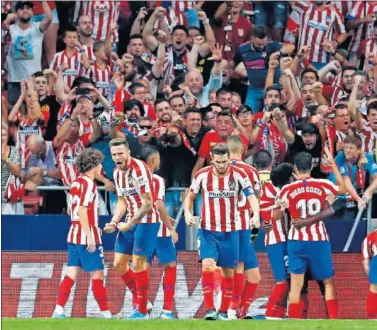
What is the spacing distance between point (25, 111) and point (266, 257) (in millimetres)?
4055

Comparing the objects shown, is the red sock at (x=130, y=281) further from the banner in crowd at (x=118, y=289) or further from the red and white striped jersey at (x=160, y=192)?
the banner in crowd at (x=118, y=289)

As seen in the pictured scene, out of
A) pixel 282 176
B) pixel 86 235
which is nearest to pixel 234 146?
pixel 282 176

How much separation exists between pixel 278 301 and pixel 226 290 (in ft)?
4.85

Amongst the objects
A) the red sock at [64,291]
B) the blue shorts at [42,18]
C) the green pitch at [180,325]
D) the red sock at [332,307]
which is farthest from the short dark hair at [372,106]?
the blue shorts at [42,18]

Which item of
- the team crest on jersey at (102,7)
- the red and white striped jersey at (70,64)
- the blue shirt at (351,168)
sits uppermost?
the team crest on jersey at (102,7)

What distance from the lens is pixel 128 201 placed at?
51.2 feet

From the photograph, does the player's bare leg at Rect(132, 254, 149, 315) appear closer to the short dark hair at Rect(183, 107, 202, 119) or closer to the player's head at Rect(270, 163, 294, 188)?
the player's head at Rect(270, 163, 294, 188)

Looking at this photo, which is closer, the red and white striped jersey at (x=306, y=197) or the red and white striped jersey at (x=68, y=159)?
the red and white striped jersey at (x=306, y=197)

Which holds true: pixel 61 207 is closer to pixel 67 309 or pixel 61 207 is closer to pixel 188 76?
pixel 67 309

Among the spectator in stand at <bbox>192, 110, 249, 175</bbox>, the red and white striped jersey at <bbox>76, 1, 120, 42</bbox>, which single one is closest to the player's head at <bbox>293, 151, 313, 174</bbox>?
the spectator in stand at <bbox>192, 110, 249, 175</bbox>

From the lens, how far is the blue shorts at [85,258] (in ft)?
52.3

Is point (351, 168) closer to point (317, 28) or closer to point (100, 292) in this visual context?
point (317, 28)

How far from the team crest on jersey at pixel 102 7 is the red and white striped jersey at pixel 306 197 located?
19.3ft

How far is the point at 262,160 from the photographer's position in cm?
1641
